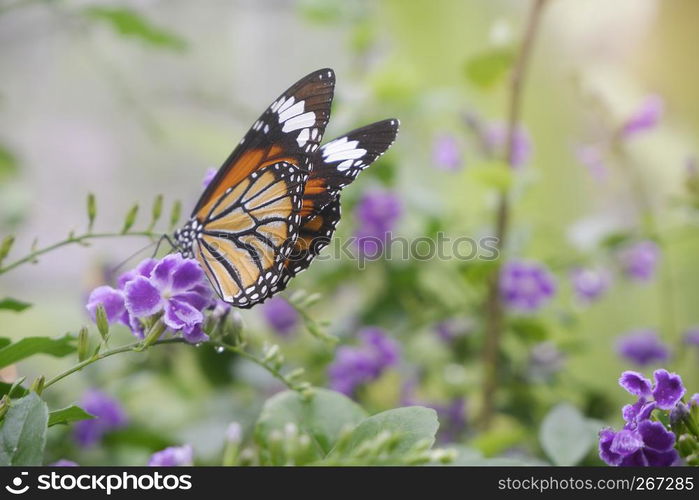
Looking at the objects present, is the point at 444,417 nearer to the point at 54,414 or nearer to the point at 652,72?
the point at 54,414

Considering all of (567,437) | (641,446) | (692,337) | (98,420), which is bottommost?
(641,446)

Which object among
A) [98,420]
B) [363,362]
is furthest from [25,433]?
[363,362]

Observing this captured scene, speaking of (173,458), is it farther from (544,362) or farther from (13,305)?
(544,362)

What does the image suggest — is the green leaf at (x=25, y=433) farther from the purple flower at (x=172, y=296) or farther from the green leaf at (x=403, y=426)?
the green leaf at (x=403, y=426)

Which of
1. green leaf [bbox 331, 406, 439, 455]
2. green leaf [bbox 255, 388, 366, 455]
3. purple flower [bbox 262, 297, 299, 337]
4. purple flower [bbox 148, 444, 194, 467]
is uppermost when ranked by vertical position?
purple flower [bbox 262, 297, 299, 337]

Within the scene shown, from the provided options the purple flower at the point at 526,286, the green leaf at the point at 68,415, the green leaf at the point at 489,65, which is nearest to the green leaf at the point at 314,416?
the green leaf at the point at 68,415

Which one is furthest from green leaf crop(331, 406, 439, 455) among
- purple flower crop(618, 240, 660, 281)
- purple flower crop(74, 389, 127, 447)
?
purple flower crop(618, 240, 660, 281)

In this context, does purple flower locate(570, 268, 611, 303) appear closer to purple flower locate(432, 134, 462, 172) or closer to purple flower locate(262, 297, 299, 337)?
purple flower locate(432, 134, 462, 172)
